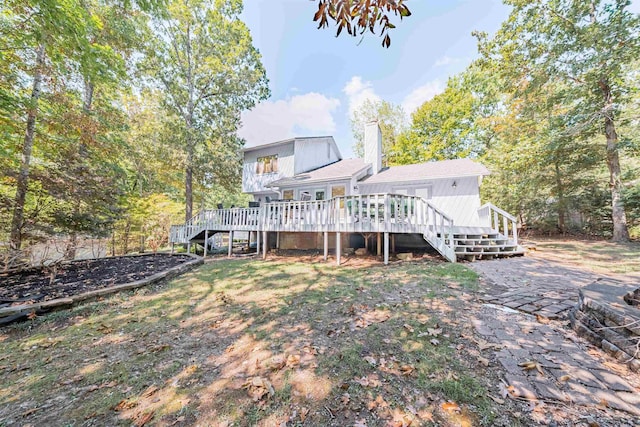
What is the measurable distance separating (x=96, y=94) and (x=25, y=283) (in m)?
12.1

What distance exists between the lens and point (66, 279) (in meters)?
5.61

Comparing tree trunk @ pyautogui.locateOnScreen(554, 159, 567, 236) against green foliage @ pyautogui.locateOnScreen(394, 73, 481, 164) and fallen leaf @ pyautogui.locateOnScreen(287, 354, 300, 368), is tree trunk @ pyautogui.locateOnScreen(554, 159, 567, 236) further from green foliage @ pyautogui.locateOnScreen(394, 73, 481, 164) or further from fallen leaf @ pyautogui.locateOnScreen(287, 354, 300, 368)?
fallen leaf @ pyautogui.locateOnScreen(287, 354, 300, 368)

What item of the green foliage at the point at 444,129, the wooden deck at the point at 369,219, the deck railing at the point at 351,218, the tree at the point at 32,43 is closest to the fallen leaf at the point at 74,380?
the wooden deck at the point at 369,219

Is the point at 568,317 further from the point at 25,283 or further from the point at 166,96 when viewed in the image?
the point at 166,96

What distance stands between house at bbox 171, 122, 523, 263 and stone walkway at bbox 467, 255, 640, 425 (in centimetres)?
309

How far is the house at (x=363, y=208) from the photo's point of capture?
7641 millimetres

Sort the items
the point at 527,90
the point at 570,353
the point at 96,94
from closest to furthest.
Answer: the point at 570,353 < the point at 527,90 < the point at 96,94

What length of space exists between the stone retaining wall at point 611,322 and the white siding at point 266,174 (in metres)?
12.4

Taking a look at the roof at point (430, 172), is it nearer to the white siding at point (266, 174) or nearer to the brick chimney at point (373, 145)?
the brick chimney at point (373, 145)

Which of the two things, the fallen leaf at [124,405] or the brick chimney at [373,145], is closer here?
the fallen leaf at [124,405]

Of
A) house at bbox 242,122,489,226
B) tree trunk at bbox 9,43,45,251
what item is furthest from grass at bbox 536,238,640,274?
tree trunk at bbox 9,43,45,251

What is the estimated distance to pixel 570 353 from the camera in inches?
97.7

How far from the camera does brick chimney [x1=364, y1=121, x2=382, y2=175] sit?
13227mm

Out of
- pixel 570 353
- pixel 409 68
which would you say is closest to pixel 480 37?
pixel 409 68
